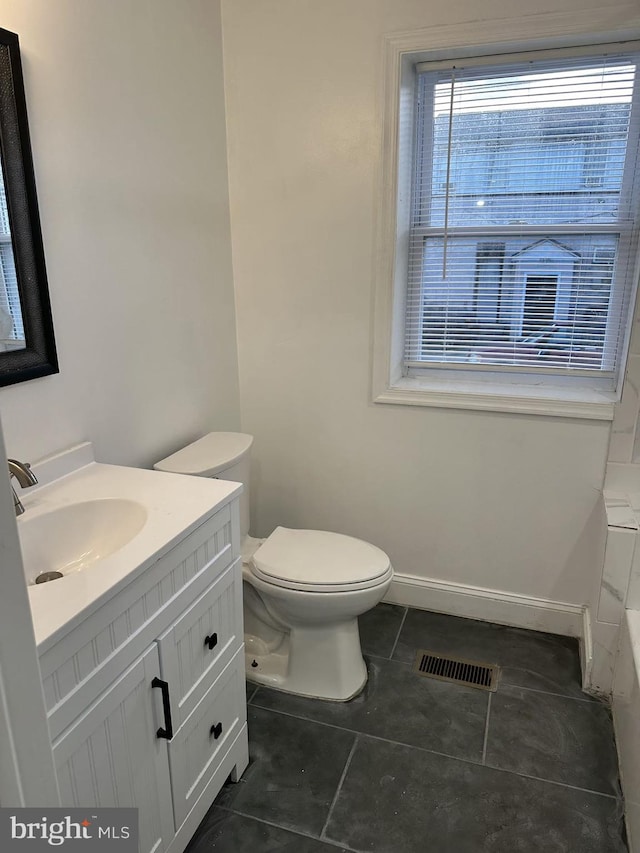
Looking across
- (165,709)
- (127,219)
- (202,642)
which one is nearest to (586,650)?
(202,642)

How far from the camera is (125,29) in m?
1.75

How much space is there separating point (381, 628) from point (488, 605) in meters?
0.45

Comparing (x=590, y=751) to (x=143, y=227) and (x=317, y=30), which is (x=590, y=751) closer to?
(x=143, y=227)

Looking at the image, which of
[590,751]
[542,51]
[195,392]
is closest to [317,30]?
[542,51]

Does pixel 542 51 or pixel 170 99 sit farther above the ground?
pixel 542 51

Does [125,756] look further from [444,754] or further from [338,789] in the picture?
[444,754]

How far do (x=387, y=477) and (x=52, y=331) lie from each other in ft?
4.65

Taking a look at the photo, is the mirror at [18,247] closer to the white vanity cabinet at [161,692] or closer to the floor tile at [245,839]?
the white vanity cabinet at [161,692]

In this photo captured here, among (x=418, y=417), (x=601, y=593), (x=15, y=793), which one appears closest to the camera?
(x=15, y=793)

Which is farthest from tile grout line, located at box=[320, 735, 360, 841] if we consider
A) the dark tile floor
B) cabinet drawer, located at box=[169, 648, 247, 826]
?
cabinet drawer, located at box=[169, 648, 247, 826]

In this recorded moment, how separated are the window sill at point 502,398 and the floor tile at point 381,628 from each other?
879 mm

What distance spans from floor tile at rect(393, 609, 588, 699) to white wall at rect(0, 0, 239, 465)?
116cm

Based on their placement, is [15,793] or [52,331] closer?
[15,793]

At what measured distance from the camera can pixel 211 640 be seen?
150 centimetres
